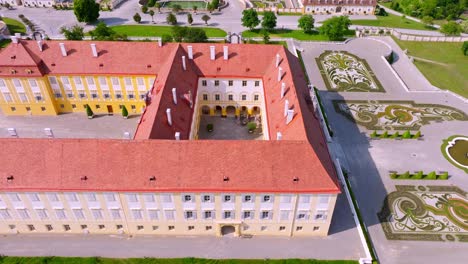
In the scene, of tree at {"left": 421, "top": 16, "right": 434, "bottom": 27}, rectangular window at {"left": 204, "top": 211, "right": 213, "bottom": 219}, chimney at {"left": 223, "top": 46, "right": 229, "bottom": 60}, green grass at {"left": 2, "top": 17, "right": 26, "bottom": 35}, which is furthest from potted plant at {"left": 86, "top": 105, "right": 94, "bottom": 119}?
tree at {"left": 421, "top": 16, "right": 434, "bottom": 27}

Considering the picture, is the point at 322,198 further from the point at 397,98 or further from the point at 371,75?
the point at 371,75

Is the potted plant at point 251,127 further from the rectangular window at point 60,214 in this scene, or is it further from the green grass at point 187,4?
the green grass at point 187,4

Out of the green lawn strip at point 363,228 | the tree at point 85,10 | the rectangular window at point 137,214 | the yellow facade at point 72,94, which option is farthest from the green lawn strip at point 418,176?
the tree at point 85,10

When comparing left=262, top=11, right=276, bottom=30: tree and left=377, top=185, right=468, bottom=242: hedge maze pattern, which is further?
left=262, top=11, right=276, bottom=30: tree

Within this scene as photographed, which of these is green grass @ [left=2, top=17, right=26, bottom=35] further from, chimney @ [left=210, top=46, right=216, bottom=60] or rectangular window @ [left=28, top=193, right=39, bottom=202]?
rectangular window @ [left=28, top=193, right=39, bottom=202]

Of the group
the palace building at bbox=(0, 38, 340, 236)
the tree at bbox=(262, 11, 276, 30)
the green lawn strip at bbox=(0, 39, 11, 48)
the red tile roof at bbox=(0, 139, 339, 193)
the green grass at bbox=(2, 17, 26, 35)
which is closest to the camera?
the red tile roof at bbox=(0, 139, 339, 193)

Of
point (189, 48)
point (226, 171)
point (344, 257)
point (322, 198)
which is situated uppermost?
→ point (189, 48)

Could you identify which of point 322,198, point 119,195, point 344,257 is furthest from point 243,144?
point 344,257
